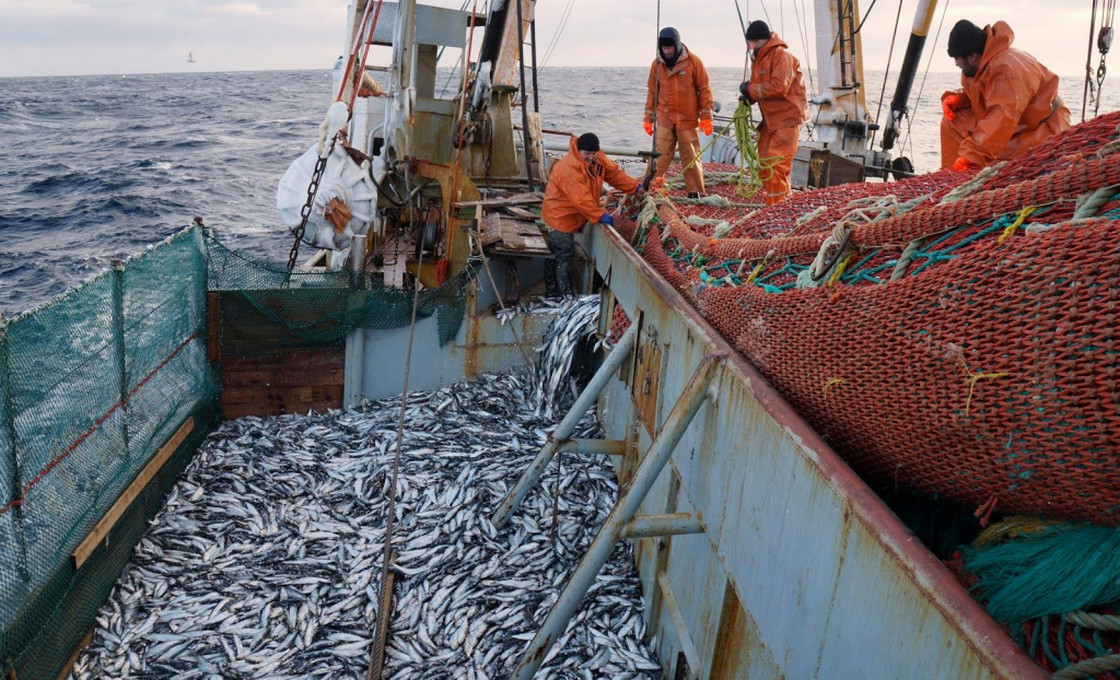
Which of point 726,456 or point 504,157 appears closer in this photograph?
point 726,456

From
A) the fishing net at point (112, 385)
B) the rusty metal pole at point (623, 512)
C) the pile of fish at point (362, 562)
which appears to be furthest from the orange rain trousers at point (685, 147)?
the rusty metal pole at point (623, 512)

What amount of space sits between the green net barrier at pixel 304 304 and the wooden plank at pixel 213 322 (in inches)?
2.2

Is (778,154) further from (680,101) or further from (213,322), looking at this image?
(213,322)

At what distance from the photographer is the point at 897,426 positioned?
3602 mm

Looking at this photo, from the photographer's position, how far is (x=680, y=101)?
9.64m

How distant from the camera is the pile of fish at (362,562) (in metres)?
6.12

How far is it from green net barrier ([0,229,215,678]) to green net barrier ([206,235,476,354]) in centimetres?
89

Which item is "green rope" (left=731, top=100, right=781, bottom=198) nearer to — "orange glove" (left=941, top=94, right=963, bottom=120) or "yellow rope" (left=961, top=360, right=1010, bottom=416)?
"orange glove" (left=941, top=94, right=963, bottom=120)


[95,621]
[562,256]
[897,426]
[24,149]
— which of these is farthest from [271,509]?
[24,149]

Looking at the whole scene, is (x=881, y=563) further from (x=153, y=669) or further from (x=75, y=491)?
(x=75, y=491)

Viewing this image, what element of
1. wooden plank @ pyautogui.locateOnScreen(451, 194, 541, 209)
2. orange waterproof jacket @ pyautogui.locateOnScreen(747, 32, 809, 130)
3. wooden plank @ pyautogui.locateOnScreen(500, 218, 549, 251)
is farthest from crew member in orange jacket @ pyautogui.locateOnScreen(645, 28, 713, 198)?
wooden plank @ pyautogui.locateOnScreen(451, 194, 541, 209)

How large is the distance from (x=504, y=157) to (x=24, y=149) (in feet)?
144

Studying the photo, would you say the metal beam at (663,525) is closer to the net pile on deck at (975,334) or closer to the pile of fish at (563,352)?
the net pile on deck at (975,334)

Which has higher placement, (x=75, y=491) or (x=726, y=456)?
(x=726, y=456)
